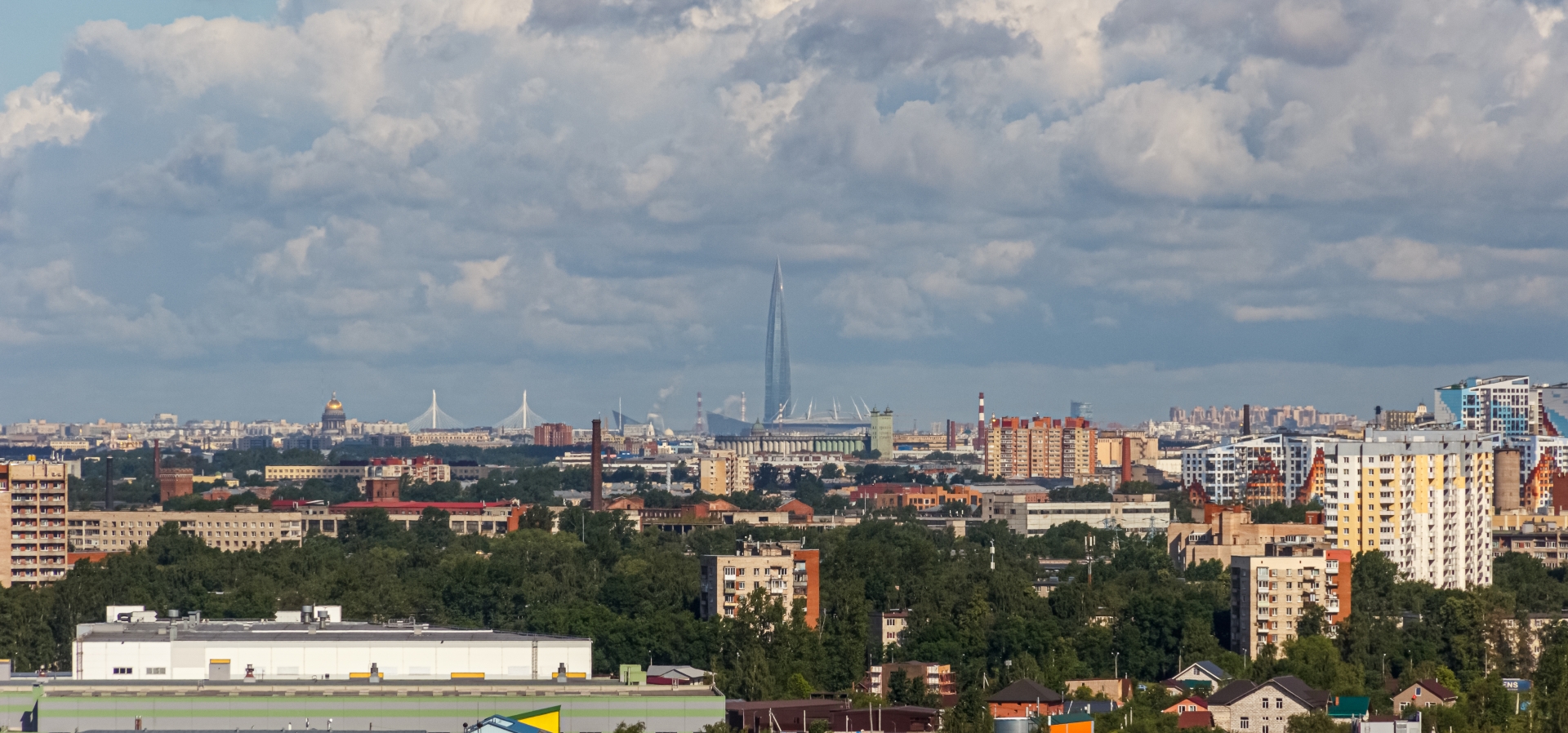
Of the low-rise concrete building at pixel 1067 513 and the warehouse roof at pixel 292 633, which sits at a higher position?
the warehouse roof at pixel 292 633

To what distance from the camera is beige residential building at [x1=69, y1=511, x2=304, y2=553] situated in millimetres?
128000

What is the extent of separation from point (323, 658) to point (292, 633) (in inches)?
73.5

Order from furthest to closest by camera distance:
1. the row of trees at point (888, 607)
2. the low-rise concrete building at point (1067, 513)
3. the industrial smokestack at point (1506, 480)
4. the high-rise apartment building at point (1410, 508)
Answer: the low-rise concrete building at point (1067, 513) → the industrial smokestack at point (1506, 480) → the high-rise apartment building at point (1410, 508) → the row of trees at point (888, 607)

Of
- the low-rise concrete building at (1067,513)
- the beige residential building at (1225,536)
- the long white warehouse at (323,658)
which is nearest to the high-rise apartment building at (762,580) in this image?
the beige residential building at (1225,536)

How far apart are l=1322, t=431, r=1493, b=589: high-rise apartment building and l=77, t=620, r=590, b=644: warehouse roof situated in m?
52.3

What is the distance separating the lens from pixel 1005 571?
82125 millimetres

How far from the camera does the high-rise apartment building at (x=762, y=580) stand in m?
73.4

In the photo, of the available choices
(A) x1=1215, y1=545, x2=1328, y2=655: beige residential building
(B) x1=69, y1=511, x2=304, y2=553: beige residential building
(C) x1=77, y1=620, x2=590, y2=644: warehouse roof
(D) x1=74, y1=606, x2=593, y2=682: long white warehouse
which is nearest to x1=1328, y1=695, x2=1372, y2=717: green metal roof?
(A) x1=1215, y1=545, x2=1328, y2=655: beige residential building

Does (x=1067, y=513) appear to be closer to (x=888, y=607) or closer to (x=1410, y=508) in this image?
(x=1410, y=508)

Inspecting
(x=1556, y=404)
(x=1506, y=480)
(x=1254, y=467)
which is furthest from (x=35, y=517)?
(x=1556, y=404)

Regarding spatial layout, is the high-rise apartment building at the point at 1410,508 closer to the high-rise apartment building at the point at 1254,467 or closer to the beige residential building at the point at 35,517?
the high-rise apartment building at the point at 1254,467

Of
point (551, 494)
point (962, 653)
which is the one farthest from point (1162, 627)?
point (551, 494)

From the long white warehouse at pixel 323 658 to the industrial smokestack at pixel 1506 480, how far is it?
100609mm

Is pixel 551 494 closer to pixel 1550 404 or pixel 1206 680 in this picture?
pixel 1550 404
